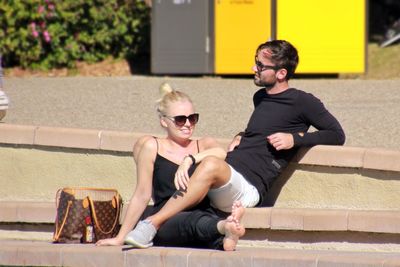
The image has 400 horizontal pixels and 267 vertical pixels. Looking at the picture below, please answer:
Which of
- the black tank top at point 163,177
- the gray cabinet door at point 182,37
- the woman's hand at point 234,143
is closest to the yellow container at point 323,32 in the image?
the gray cabinet door at point 182,37

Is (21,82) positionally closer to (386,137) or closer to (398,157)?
(386,137)

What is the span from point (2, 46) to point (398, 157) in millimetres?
7992

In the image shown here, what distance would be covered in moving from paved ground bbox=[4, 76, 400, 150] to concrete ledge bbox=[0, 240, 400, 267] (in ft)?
6.67

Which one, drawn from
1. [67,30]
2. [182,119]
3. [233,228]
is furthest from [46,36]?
[233,228]

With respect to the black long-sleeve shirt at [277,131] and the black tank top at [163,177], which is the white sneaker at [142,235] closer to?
the black tank top at [163,177]

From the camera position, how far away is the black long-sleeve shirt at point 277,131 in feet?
23.8

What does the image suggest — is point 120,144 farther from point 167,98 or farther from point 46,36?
point 46,36

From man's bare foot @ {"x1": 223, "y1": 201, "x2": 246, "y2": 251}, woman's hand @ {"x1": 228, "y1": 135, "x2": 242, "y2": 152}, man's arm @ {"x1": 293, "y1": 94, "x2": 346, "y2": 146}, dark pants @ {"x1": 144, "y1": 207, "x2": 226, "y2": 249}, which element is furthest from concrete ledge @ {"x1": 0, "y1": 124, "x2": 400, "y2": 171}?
man's bare foot @ {"x1": 223, "y1": 201, "x2": 246, "y2": 251}

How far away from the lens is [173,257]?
663 centimetres

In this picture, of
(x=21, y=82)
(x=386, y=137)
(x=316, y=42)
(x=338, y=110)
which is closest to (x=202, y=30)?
(x=316, y=42)

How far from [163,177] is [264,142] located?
661 millimetres

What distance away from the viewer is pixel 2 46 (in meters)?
14.2

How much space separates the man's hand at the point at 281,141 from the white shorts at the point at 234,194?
28 cm

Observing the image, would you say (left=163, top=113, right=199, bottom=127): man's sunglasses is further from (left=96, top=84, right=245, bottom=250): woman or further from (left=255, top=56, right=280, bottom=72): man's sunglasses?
(left=255, top=56, right=280, bottom=72): man's sunglasses
